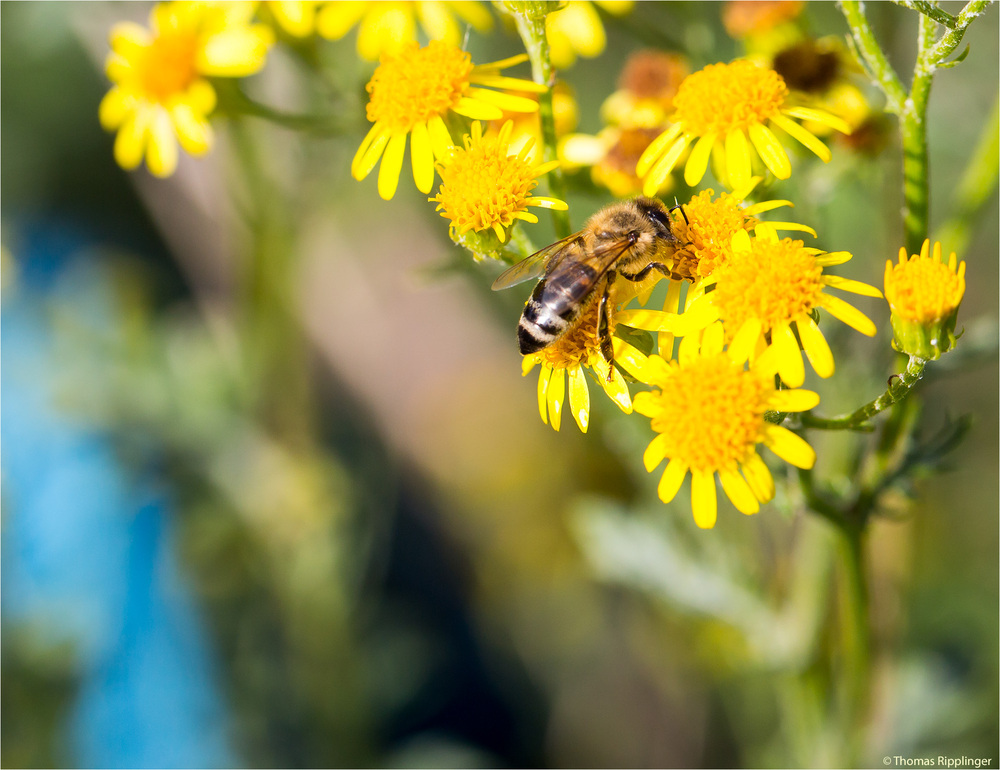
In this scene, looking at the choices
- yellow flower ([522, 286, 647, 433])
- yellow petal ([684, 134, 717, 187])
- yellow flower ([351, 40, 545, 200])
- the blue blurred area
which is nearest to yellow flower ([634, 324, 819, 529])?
yellow flower ([522, 286, 647, 433])

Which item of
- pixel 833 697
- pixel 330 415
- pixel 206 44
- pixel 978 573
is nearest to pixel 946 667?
pixel 978 573

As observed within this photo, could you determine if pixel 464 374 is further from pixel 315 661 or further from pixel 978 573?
pixel 978 573

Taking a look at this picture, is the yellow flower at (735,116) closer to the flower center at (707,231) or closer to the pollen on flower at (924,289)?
the flower center at (707,231)

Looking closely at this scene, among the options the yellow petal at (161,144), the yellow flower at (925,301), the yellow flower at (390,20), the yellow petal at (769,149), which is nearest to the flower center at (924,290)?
the yellow flower at (925,301)

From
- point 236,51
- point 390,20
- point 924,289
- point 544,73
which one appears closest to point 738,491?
point 924,289

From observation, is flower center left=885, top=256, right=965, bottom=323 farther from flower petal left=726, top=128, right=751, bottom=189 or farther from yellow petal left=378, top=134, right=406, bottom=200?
yellow petal left=378, top=134, right=406, bottom=200

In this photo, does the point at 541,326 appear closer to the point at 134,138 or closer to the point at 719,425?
the point at 719,425
